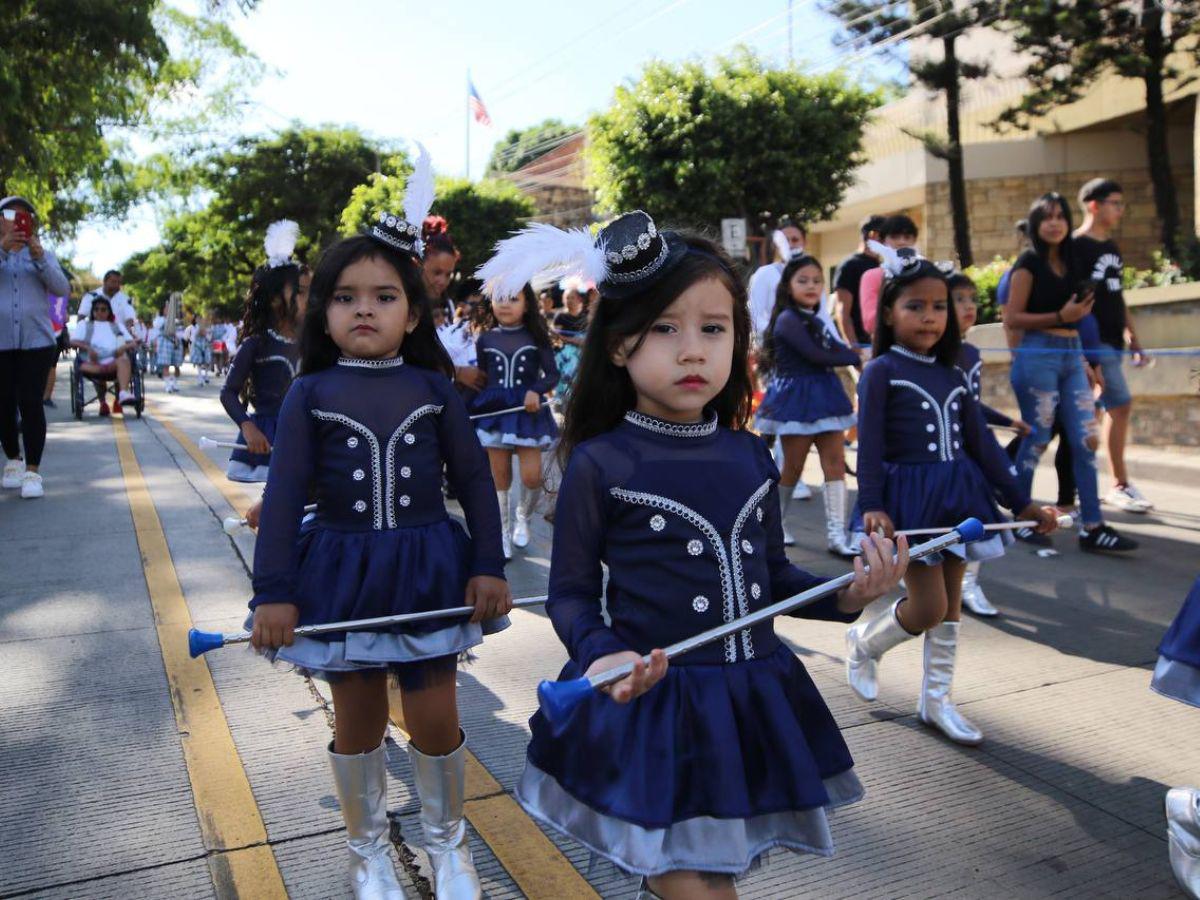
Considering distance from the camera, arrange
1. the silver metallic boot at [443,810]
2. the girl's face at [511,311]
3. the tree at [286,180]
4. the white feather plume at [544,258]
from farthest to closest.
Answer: the tree at [286,180]
the girl's face at [511,311]
the silver metallic boot at [443,810]
the white feather plume at [544,258]

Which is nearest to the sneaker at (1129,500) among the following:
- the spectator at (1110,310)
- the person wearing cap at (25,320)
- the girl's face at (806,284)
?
the spectator at (1110,310)

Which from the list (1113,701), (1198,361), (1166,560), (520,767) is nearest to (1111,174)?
(1198,361)

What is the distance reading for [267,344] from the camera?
5.61 meters

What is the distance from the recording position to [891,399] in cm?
408

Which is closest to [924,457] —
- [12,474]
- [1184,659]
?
[1184,659]

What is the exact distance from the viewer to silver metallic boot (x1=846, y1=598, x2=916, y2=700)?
3.98 metres

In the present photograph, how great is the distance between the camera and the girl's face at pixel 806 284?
6.70 m

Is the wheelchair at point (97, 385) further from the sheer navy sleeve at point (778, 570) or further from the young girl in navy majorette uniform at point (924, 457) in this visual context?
the sheer navy sleeve at point (778, 570)

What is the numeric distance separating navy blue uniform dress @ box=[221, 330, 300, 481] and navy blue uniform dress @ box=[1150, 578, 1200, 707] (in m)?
4.08

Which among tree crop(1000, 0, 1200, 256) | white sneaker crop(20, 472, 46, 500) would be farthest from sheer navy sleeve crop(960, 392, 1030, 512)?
tree crop(1000, 0, 1200, 256)

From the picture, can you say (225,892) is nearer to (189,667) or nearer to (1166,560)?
(189,667)

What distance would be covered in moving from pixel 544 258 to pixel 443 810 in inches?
56.5

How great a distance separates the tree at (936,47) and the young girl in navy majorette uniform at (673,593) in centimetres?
2187

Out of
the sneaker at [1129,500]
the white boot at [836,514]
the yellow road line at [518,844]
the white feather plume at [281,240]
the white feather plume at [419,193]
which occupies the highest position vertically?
the white feather plume at [281,240]
